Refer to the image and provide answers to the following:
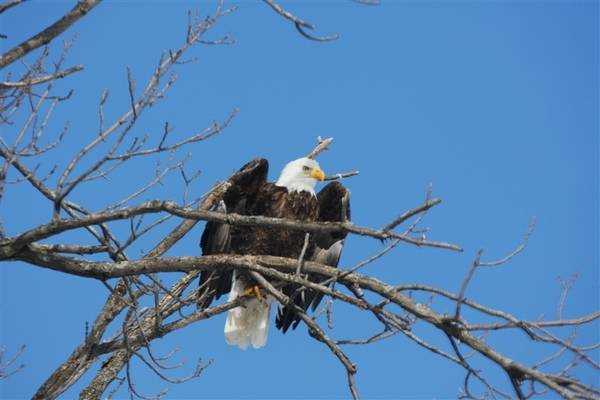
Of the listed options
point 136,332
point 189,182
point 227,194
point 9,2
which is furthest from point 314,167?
point 9,2

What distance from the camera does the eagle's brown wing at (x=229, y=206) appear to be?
673 cm

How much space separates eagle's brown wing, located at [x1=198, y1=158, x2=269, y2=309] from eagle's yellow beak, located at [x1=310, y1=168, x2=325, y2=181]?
0.54 meters

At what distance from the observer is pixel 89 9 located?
4.43 m

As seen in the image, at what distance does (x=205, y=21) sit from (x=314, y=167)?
3.09 metres

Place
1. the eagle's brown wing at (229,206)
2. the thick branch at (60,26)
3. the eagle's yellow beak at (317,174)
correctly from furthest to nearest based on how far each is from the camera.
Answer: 1. the eagle's yellow beak at (317,174)
2. the eagle's brown wing at (229,206)
3. the thick branch at (60,26)

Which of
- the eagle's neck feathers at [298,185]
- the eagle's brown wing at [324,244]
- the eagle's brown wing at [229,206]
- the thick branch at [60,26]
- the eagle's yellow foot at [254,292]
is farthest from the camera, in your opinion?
the eagle's neck feathers at [298,185]

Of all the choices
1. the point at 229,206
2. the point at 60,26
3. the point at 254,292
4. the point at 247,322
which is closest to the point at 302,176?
the point at 229,206

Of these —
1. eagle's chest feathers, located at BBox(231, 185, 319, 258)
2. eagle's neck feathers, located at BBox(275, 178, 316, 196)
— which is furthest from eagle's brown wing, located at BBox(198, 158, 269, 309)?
eagle's neck feathers, located at BBox(275, 178, 316, 196)

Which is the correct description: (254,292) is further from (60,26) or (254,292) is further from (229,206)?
(60,26)

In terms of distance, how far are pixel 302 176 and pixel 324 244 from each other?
2.30ft

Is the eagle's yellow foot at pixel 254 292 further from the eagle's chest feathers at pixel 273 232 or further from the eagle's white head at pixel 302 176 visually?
the eagle's white head at pixel 302 176

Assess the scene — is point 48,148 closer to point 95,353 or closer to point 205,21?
point 205,21

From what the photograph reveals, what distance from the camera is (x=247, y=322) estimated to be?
732cm

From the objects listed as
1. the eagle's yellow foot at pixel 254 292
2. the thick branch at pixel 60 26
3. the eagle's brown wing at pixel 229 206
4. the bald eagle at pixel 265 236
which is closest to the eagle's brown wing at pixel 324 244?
the bald eagle at pixel 265 236
